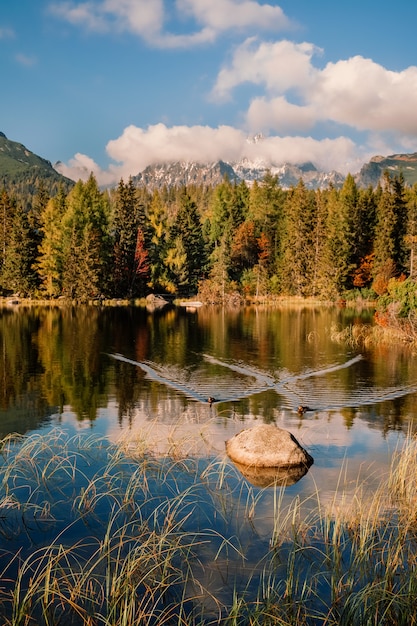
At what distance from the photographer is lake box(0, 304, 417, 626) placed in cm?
873

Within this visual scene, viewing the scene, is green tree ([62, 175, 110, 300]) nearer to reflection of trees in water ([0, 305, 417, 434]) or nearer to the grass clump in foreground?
reflection of trees in water ([0, 305, 417, 434])

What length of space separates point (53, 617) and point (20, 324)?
1851 inches

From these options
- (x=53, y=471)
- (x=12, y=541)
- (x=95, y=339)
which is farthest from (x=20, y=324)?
(x=12, y=541)

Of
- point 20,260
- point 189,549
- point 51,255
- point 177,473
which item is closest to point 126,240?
point 51,255

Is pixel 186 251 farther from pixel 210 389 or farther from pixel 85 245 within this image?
pixel 210 389

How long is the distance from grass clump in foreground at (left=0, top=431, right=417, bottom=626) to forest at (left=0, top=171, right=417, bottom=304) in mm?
66740

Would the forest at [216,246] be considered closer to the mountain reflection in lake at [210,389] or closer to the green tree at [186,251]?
the green tree at [186,251]

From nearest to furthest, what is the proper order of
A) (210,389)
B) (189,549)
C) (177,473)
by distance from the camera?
1. (189,549)
2. (177,473)
3. (210,389)

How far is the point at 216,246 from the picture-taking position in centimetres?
10475

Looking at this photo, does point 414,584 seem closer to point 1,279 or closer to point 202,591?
point 202,591

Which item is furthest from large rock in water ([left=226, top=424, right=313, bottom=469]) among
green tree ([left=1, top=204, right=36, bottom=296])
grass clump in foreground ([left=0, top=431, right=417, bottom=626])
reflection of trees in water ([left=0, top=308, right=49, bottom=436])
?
green tree ([left=1, top=204, right=36, bottom=296])

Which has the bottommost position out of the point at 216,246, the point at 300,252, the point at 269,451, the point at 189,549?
the point at 189,549

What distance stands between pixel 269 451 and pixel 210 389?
10.7 m

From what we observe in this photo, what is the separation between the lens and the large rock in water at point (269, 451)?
1439cm
